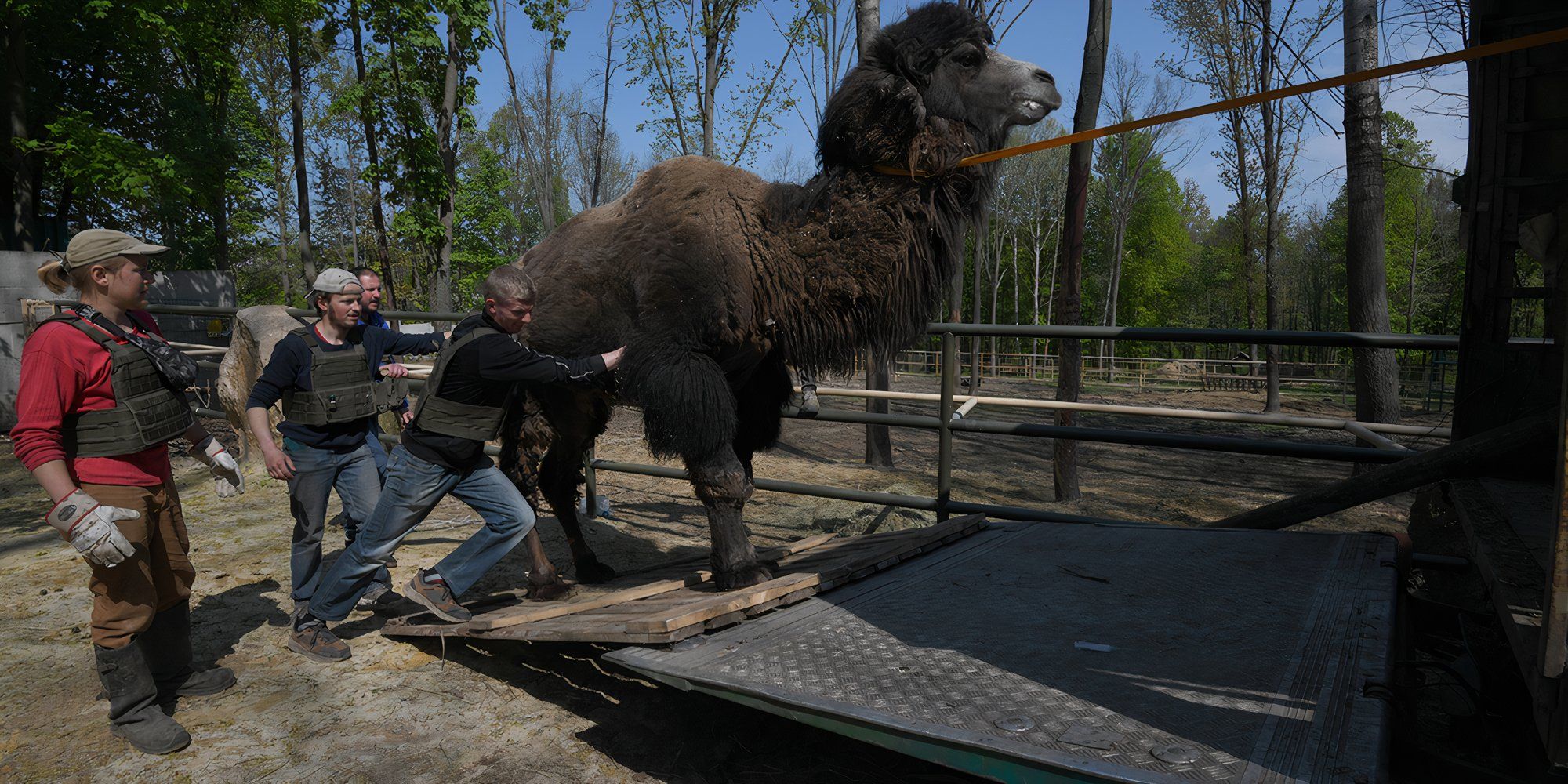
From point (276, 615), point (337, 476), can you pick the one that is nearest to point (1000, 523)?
point (337, 476)

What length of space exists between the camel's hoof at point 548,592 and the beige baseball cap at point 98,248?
2.24 m

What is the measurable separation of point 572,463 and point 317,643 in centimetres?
151

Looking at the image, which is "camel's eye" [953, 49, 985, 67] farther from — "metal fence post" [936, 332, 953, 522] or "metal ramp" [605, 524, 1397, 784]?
"metal ramp" [605, 524, 1397, 784]

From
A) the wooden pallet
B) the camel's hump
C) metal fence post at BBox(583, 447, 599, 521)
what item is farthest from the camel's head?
metal fence post at BBox(583, 447, 599, 521)

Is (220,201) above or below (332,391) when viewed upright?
above

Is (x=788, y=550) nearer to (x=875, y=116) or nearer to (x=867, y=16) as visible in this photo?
(x=875, y=116)

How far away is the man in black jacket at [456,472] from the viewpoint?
3.66 meters

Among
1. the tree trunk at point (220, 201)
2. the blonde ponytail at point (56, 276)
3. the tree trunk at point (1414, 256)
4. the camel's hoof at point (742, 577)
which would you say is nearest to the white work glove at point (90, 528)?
the blonde ponytail at point (56, 276)

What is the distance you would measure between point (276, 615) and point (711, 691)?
3.18 metres

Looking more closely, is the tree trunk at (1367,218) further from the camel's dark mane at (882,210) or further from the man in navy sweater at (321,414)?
the man in navy sweater at (321,414)

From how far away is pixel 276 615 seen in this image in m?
4.43

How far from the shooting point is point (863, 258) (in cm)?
364

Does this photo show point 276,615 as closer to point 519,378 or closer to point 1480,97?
point 519,378

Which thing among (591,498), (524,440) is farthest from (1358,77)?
(591,498)
